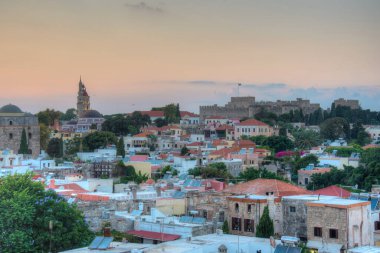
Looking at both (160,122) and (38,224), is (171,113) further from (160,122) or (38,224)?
(38,224)

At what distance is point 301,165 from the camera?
36750 millimetres

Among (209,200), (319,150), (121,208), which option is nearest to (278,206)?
(209,200)

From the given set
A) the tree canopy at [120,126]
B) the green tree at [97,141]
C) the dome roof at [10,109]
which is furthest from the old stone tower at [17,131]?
the tree canopy at [120,126]

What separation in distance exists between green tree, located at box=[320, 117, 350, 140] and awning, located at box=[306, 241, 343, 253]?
145 feet

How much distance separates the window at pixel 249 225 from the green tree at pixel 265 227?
48 centimetres

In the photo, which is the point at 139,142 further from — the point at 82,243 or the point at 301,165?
the point at 82,243

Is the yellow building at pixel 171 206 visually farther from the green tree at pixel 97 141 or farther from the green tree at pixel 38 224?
the green tree at pixel 97 141

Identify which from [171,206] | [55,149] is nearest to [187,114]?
[55,149]

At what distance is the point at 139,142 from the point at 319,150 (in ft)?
46.3

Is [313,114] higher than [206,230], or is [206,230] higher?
[313,114]

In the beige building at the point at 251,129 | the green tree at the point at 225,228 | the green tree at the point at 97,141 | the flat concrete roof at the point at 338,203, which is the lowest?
the green tree at the point at 225,228

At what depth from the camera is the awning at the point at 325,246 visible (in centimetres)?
1191

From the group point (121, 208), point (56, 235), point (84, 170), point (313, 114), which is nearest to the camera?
point (56, 235)

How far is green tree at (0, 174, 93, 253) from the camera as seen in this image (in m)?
13.1
